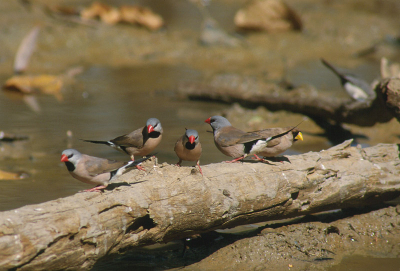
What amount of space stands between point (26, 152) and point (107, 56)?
7.26m

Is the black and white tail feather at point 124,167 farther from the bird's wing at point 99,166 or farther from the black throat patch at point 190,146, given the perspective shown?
the black throat patch at point 190,146

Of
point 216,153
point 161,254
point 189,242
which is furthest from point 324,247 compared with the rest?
point 216,153

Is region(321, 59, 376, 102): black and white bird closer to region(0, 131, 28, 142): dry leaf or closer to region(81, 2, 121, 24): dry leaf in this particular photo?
region(0, 131, 28, 142): dry leaf

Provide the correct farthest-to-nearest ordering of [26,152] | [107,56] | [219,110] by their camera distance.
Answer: [107,56] < [219,110] < [26,152]

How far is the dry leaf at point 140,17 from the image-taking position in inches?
565

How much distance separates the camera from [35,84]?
10.4 meters

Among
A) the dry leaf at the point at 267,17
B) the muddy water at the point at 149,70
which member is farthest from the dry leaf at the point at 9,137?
the dry leaf at the point at 267,17

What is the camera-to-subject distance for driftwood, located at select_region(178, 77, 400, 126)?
554 centimetres

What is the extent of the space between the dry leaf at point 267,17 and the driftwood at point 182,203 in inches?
416

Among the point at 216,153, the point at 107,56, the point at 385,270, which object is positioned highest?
the point at 107,56

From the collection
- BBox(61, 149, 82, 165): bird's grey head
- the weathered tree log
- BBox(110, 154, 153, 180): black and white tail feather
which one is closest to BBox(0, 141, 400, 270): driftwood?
BBox(110, 154, 153, 180): black and white tail feather

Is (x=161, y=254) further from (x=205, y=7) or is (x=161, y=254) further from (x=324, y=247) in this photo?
(x=205, y=7)

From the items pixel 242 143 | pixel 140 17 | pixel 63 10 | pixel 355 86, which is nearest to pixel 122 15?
pixel 140 17

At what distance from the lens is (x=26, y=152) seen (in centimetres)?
658
